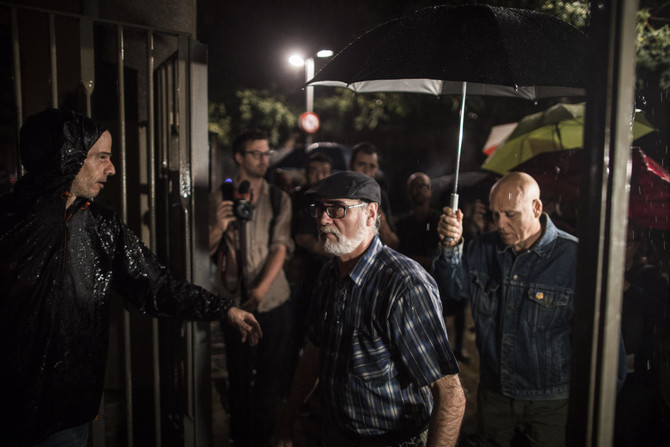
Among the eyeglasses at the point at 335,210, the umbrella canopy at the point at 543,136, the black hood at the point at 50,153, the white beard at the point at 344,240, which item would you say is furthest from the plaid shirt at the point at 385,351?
the umbrella canopy at the point at 543,136

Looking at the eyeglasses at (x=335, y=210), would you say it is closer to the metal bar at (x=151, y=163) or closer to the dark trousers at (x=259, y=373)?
the metal bar at (x=151, y=163)

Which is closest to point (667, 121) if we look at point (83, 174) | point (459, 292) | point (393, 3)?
point (459, 292)

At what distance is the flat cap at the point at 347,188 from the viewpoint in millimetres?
2469

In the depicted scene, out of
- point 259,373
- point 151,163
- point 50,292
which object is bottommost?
point 259,373

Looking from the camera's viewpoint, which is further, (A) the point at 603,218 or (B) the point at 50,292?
(B) the point at 50,292

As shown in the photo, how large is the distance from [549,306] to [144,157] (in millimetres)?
3006

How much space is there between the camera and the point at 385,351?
7.29 ft

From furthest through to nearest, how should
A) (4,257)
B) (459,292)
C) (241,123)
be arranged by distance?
(241,123), (459,292), (4,257)

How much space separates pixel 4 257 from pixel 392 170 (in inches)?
732

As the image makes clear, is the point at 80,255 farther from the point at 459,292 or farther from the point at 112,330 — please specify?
the point at 459,292

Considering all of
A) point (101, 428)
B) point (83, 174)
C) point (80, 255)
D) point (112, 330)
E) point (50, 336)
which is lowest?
point (101, 428)

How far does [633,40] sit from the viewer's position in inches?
46.6

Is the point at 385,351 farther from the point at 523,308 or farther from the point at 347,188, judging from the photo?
the point at 523,308

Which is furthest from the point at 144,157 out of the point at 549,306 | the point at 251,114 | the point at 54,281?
the point at 251,114
